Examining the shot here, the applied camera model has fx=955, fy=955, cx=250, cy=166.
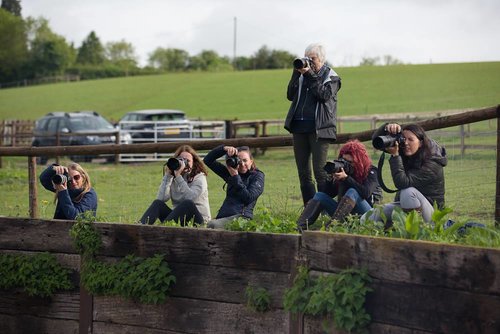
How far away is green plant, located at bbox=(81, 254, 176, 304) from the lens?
249 inches

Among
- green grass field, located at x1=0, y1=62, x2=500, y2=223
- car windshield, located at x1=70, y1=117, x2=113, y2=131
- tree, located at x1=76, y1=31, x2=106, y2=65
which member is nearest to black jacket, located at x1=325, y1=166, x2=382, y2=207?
green grass field, located at x1=0, y1=62, x2=500, y2=223

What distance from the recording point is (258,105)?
53.1 m

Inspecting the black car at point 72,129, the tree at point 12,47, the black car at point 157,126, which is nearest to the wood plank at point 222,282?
the black car at point 157,126

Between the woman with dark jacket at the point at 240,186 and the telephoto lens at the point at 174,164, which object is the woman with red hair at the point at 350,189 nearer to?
the woman with dark jacket at the point at 240,186

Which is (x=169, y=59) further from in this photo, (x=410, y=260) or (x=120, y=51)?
(x=410, y=260)

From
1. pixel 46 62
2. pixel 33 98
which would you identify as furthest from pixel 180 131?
pixel 46 62

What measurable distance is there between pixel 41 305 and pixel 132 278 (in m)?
1.15

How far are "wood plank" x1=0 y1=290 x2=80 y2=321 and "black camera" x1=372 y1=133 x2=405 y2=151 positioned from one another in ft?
8.10

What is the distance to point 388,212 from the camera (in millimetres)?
5938

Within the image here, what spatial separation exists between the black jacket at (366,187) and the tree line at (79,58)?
81.0 m

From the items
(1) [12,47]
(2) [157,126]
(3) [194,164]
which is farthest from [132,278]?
(1) [12,47]

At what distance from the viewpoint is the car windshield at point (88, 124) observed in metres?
30.2

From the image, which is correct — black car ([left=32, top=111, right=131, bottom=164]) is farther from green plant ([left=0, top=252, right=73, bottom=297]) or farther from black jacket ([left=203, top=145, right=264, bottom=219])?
green plant ([left=0, top=252, right=73, bottom=297])

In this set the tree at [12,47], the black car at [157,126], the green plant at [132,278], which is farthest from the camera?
the tree at [12,47]
